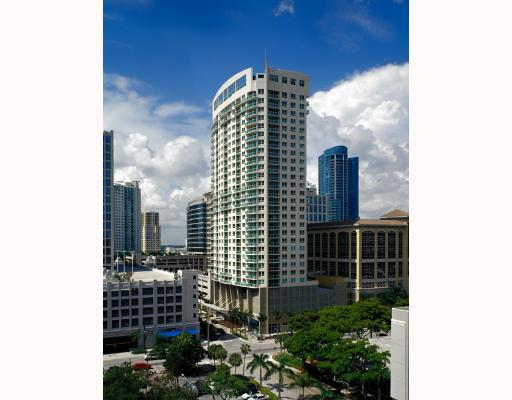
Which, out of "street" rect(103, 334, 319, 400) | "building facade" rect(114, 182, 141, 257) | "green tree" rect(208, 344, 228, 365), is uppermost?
"building facade" rect(114, 182, 141, 257)

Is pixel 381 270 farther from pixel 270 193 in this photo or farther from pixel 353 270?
pixel 270 193

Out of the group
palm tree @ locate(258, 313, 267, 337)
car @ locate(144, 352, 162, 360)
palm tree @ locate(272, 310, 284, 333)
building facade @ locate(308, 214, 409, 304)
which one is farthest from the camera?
building facade @ locate(308, 214, 409, 304)

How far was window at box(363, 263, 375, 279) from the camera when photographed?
11000mm

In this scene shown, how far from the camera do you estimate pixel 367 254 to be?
11047 millimetres

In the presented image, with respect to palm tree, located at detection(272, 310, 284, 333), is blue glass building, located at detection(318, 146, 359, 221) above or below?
above

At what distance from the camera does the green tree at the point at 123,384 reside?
335cm

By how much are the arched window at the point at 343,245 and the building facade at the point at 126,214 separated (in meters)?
6.15

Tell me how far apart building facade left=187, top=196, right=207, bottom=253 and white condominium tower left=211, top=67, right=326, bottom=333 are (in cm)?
768

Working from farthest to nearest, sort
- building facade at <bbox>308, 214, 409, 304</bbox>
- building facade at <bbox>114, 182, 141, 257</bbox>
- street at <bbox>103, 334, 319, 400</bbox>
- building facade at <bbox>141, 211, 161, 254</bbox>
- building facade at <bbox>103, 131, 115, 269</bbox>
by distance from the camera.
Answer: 1. building facade at <bbox>141, 211, 161, 254</bbox>
2. building facade at <bbox>114, 182, 141, 257</bbox>
3. building facade at <bbox>308, 214, 409, 304</bbox>
4. building facade at <bbox>103, 131, 115, 269</bbox>
5. street at <bbox>103, 334, 319, 400</bbox>

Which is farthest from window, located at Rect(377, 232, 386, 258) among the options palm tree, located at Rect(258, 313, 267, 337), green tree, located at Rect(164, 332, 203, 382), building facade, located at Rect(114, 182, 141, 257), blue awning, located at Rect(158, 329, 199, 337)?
building facade, located at Rect(114, 182, 141, 257)

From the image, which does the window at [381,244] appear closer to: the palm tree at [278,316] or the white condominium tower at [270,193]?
the white condominium tower at [270,193]

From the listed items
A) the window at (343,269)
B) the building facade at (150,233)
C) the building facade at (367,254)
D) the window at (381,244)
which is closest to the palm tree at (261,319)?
the building facade at (367,254)

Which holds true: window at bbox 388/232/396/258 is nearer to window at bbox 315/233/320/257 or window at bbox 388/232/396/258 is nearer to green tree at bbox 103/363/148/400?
window at bbox 315/233/320/257

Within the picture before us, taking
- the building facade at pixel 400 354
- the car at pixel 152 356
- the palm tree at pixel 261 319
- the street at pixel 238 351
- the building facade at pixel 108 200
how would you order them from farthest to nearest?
the building facade at pixel 108 200 → the palm tree at pixel 261 319 → the car at pixel 152 356 → the street at pixel 238 351 → the building facade at pixel 400 354
